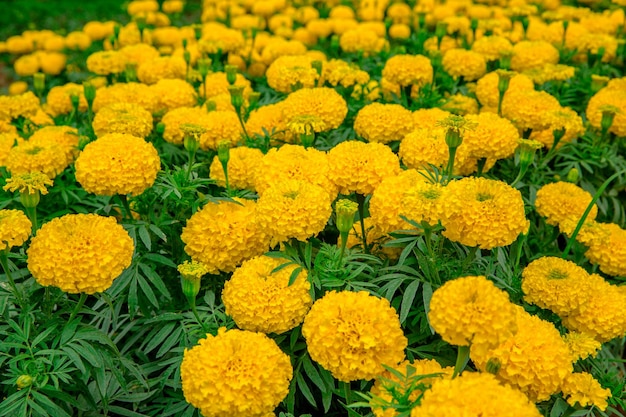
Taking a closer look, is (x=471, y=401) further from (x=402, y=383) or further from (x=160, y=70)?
(x=160, y=70)

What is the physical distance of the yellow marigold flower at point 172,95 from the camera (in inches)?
136

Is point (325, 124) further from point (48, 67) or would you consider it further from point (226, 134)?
point (48, 67)

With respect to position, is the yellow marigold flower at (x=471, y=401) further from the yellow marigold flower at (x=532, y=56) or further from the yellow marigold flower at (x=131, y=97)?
the yellow marigold flower at (x=532, y=56)

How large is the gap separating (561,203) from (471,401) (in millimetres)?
1532

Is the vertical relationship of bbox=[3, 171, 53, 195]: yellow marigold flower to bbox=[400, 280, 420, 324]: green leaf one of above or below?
above

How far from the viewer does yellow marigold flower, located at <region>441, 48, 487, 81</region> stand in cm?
383

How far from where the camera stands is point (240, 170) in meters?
2.67

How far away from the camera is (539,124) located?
2973 millimetres

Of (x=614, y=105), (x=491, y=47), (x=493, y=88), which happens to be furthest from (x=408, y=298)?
(x=491, y=47)

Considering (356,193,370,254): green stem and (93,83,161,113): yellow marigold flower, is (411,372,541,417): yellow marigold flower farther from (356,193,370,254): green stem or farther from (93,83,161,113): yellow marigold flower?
(93,83,161,113): yellow marigold flower

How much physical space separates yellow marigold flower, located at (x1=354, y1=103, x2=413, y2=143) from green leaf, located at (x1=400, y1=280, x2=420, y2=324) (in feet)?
2.95

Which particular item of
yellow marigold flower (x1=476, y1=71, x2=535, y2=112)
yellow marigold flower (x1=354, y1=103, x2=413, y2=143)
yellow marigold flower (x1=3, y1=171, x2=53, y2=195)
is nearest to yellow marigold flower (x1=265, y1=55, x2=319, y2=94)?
yellow marigold flower (x1=354, y1=103, x2=413, y2=143)

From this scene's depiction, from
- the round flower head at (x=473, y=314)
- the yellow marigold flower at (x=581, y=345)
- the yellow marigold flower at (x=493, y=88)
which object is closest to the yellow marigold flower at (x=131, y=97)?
the yellow marigold flower at (x=493, y=88)

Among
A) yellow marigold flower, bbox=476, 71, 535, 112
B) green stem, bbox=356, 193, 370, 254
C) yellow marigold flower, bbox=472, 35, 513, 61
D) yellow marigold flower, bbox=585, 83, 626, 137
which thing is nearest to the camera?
green stem, bbox=356, 193, 370, 254
